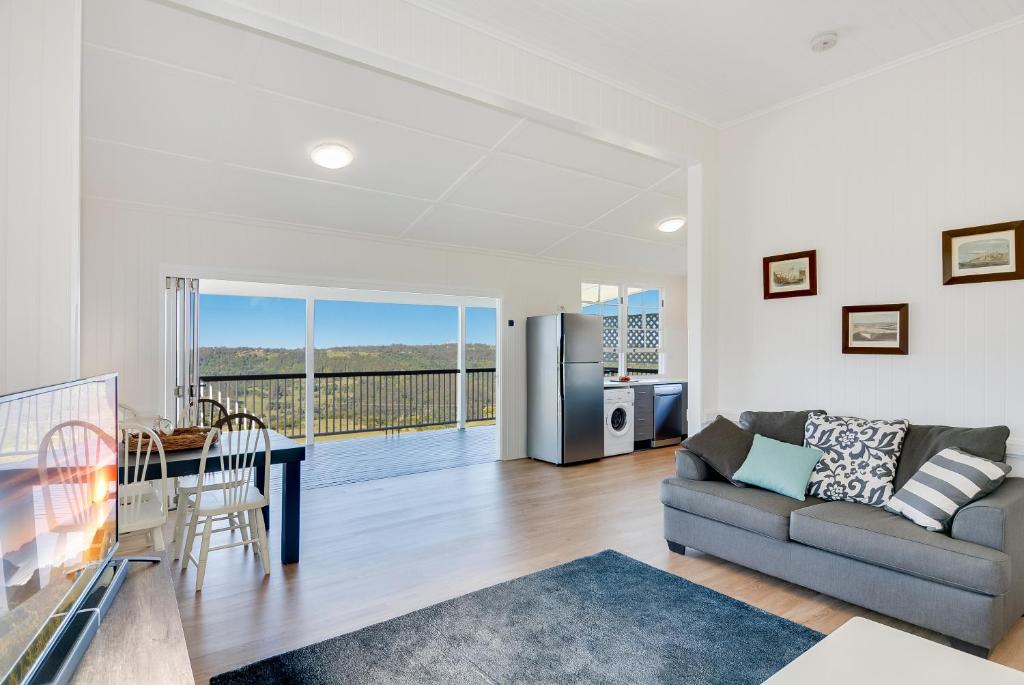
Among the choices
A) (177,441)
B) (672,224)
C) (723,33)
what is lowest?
(177,441)

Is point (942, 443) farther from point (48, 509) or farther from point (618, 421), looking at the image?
point (618, 421)

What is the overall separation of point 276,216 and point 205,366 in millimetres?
3354

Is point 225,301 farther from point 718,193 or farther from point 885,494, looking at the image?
point 885,494

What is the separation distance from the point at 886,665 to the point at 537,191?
3.91 m

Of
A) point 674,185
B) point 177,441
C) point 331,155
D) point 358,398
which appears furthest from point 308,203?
point 358,398

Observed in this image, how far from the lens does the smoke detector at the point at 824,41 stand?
284cm

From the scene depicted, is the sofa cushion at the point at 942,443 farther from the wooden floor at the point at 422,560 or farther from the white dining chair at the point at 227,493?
the white dining chair at the point at 227,493

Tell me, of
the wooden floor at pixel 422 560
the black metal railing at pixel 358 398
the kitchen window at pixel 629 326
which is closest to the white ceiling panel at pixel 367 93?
the wooden floor at pixel 422 560

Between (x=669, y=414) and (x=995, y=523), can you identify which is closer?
(x=995, y=523)

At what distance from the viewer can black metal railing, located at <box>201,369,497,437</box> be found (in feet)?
22.5

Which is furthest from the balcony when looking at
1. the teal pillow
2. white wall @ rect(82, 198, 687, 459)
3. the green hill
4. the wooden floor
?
the teal pillow

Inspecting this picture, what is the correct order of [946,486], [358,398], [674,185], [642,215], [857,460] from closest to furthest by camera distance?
1. [946,486]
2. [857,460]
3. [674,185]
4. [642,215]
5. [358,398]

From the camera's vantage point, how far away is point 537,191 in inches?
185

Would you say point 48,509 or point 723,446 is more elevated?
point 48,509
